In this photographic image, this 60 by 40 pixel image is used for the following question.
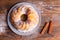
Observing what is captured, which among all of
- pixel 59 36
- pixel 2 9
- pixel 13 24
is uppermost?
pixel 2 9

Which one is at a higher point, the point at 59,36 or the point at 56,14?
the point at 56,14

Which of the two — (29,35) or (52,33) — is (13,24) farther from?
(52,33)

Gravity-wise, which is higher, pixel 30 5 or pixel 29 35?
pixel 30 5

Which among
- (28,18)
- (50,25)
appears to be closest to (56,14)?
(50,25)

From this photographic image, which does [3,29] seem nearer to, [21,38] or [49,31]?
[21,38]

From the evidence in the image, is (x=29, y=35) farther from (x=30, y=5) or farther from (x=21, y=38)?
(x=30, y=5)

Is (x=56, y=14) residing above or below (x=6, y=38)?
above

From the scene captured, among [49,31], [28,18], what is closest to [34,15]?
[28,18]
